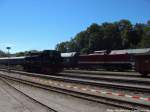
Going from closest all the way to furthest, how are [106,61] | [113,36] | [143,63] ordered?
[143,63]
[106,61]
[113,36]

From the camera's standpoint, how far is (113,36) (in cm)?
14412

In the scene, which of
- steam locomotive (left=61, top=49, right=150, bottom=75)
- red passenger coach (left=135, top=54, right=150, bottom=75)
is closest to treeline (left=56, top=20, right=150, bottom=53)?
steam locomotive (left=61, top=49, right=150, bottom=75)

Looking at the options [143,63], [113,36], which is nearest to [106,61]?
[143,63]

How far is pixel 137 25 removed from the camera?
141 metres

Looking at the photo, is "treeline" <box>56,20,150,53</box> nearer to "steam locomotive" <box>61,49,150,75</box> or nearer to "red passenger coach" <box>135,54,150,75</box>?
"steam locomotive" <box>61,49,150,75</box>

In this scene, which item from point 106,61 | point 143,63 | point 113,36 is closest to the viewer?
point 143,63

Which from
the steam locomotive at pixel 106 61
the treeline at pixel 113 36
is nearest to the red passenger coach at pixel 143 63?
the steam locomotive at pixel 106 61

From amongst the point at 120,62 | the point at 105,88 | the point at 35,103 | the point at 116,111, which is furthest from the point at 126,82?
the point at 120,62

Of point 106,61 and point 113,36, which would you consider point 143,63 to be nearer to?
point 106,61

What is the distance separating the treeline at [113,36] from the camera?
129875 millimetres

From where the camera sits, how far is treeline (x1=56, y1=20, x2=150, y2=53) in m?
130

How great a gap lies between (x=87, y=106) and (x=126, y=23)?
5531 inches

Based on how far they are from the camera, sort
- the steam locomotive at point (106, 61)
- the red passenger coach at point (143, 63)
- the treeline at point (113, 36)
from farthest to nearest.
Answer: the treeline at point (113, 36), the steam locomotive at point (106, 61), the red passenger coach at point (143, 63)

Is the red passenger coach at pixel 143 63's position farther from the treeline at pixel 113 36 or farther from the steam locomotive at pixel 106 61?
the treeline at pixel 113 36
